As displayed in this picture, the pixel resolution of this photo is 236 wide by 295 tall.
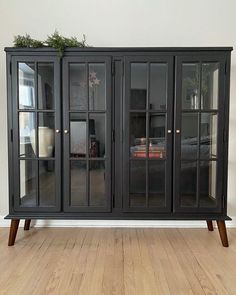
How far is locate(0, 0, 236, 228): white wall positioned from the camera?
2445 mm

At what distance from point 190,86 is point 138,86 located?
1.34ft

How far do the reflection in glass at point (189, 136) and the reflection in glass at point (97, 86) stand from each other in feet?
2.15

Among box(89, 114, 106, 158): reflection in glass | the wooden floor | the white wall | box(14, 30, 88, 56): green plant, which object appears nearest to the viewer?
the wooden floor

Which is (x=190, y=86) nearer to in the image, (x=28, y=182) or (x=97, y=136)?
(x=97, y=136)

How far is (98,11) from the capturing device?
2455 mm

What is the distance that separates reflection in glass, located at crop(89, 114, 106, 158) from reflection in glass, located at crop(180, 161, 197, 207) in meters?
0.66

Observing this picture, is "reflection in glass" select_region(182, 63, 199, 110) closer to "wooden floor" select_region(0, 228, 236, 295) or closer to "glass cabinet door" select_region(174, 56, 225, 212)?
"glass cabinet door" select_region(174, 56, 225, 212)

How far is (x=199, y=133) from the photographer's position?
2102mm

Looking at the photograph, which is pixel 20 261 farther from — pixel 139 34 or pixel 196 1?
pixel 196 1

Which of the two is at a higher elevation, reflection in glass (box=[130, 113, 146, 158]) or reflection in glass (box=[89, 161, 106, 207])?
reflection in glass (box=[130, 113, 146, 158])

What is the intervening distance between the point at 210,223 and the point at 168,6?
2041 millimetres

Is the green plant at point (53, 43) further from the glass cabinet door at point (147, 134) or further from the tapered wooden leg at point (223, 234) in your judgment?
the tapered wooden leg at point (223, 234)

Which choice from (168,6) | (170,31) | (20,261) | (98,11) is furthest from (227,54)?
(20,261)

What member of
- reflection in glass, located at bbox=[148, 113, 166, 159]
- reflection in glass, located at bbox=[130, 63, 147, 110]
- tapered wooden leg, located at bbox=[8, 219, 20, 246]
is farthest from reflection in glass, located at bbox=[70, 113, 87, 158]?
tapered wooden leg, located at bbox=[8, 219, 20, 246]
